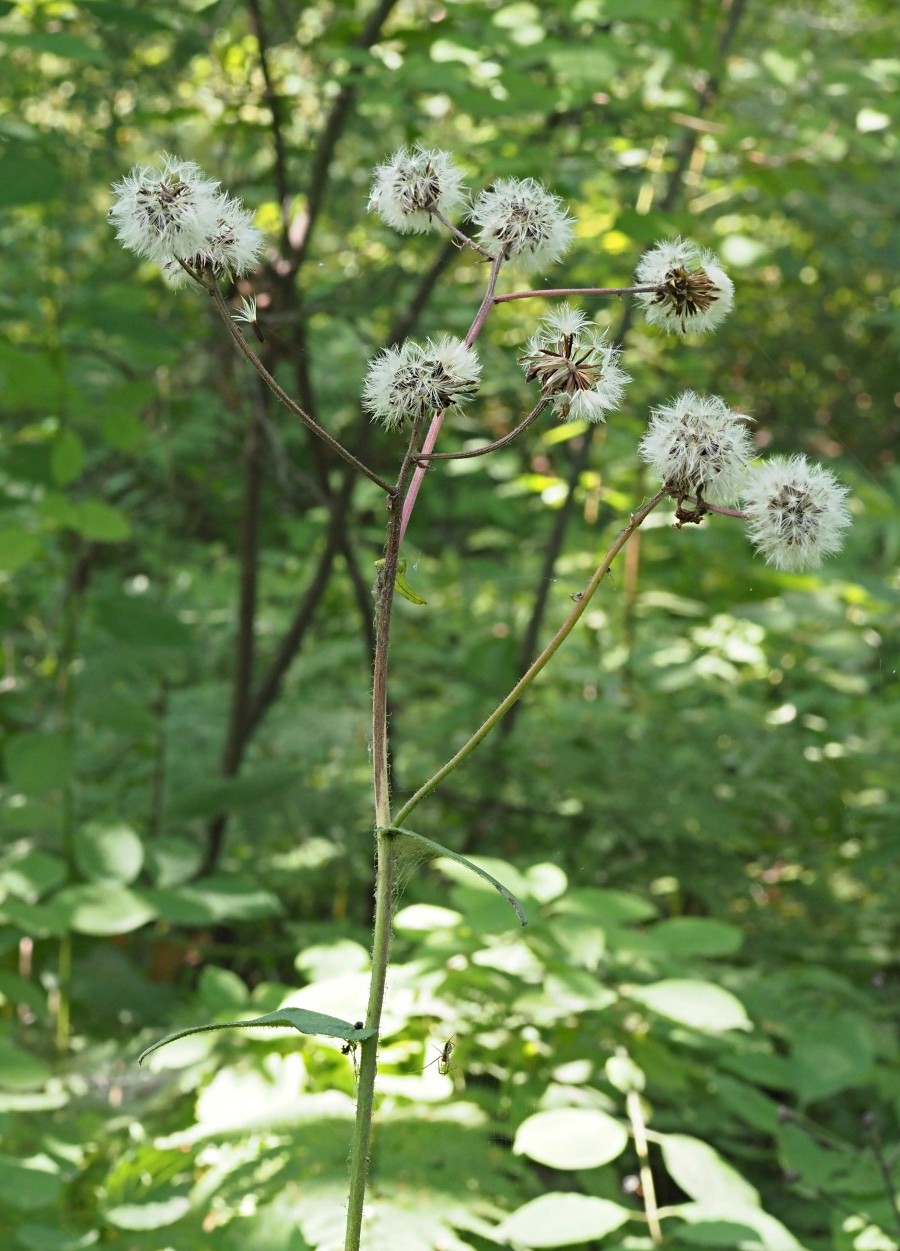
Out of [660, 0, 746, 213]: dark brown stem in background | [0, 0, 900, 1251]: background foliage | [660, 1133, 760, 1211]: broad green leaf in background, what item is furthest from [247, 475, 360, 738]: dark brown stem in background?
[660, 1133, 760, 1211]: broad green leaf in background

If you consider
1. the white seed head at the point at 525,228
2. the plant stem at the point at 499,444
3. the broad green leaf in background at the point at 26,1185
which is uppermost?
the white seed head at the point at 525,228

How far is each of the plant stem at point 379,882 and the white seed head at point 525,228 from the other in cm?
15

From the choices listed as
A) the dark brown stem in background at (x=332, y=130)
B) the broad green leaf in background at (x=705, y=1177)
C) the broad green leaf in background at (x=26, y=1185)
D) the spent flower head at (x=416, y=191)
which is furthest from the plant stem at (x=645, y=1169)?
the dark brown stem in background at (x=332, y=130)

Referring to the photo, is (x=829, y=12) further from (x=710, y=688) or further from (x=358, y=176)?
(x=710, y=688)

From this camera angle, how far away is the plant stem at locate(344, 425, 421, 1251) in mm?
631

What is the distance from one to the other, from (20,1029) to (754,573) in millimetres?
1634

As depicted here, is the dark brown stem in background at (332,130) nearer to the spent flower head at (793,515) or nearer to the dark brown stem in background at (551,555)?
the dark brown stem in background at (551,555)

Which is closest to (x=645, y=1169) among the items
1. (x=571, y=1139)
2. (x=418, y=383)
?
(x=571, y=1139)

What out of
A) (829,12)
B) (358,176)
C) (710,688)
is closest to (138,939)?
(710,688)

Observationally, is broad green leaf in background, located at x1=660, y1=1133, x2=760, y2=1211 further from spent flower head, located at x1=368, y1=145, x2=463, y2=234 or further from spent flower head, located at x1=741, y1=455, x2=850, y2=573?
spent flower head, located at x1=368, y1=145, x2=463, y2=234

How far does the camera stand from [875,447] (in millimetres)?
5691

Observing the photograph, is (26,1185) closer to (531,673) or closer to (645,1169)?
(645,1169)

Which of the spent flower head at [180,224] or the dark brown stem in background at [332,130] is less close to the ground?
the dark brown stem in background at [332,130]

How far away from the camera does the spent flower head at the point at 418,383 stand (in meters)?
0.64
